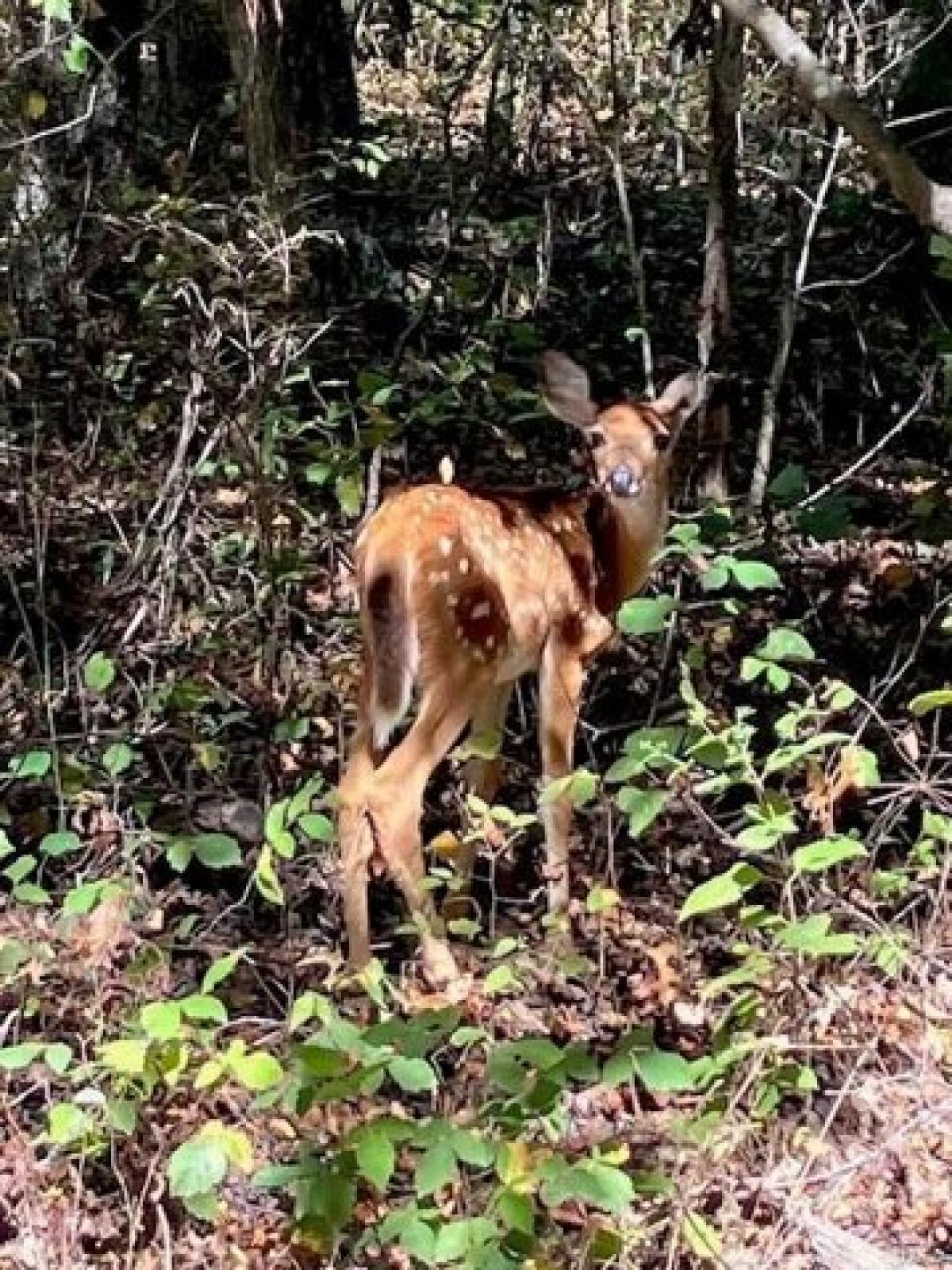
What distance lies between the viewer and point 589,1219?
445 centimetres

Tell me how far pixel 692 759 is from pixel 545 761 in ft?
3.45

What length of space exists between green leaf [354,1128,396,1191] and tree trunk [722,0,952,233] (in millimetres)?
2287

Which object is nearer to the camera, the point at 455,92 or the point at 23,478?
the point at 23,478

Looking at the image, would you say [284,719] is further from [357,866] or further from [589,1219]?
[589,1219]

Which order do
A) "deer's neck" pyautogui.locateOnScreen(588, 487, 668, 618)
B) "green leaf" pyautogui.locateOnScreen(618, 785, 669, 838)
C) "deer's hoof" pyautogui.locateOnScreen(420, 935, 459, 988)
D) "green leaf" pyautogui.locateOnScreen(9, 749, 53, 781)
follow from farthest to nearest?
1. "deer's neck" pyautogui.locateOnScreen(588, 487, 668, 618)
2. "green leaf" pyautogui.locateOnScreen(9, 749, 53, 781)
3. "deer's hoof" pyautogui.locateOnScreen(420, 935, 459, 988)
4. "green leaf" pyautogui.locateOnScreen(618, 785, 669, 838)

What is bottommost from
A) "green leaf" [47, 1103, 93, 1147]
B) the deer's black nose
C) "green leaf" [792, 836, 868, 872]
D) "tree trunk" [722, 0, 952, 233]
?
"green leaf" [47, 1103, 93, 1147]

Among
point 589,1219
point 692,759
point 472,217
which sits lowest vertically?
point 589,1219

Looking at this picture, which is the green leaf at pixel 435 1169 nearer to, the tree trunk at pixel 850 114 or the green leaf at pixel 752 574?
the green leaf at pixel 752 574

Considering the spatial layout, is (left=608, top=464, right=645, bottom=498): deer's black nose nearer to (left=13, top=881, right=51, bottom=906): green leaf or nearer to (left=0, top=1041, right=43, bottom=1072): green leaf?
(left=13, top=881, right=51, bottom=906): green leaf

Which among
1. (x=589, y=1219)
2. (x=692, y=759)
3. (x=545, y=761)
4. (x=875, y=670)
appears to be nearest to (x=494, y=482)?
(x=875, y=670)

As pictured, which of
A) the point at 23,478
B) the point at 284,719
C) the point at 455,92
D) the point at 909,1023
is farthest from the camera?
the point at 455,92

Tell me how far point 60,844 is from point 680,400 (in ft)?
7.13

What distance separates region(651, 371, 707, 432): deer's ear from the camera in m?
6.60

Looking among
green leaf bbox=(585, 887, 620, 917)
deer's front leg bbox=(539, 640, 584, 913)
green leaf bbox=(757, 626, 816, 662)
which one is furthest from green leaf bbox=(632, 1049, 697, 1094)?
deer's front leg bbox=(539, 640, 584, 913)
